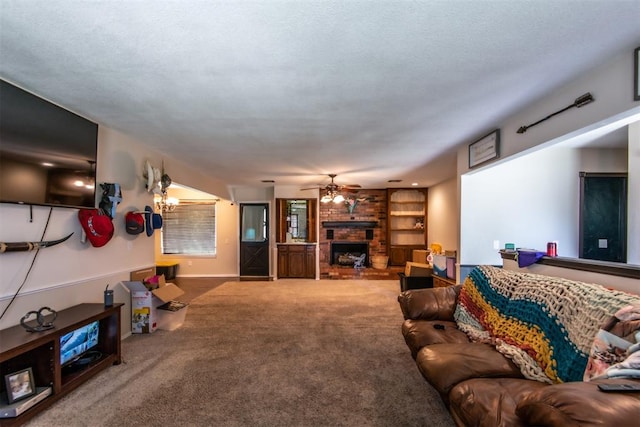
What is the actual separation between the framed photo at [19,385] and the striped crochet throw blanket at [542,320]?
3.35 metres

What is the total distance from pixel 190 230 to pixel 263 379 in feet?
20.6

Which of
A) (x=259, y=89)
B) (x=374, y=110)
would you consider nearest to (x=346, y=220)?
(x=374, y=110)

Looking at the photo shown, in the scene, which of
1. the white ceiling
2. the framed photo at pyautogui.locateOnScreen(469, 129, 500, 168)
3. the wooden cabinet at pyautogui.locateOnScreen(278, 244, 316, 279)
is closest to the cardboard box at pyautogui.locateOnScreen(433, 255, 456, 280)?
the framed photo at pyautogui.locateOnScreen(469, 129, 500, 168)

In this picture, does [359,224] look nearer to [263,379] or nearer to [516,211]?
[516,211]

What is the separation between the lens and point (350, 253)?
8.14 m

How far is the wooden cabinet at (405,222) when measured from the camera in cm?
799

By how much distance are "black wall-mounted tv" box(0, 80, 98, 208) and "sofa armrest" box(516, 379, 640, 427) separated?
3395 mm

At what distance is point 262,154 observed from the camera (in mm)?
4207

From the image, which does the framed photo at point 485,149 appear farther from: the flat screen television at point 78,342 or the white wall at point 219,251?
the white wall at point 219,251

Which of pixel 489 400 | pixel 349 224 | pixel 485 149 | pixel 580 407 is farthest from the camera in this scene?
pixel 349 224

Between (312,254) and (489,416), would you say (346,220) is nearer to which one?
(312,254)

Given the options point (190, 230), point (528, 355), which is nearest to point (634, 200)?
point (528, 355)

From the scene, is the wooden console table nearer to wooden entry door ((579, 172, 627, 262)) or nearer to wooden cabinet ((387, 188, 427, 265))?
wooden entry door ((579, 172, 627, 262))

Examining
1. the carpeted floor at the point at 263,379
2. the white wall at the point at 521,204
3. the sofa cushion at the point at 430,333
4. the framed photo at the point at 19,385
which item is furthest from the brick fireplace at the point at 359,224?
the framed photo at the point at 19,385
